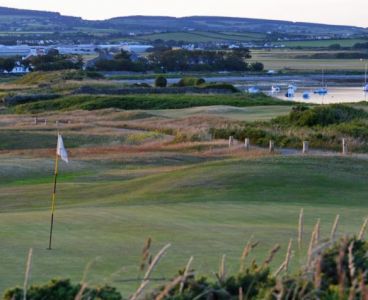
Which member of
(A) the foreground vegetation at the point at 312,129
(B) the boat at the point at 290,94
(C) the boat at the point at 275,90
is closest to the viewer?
(A) the foreground vegetation at the point at 312,129

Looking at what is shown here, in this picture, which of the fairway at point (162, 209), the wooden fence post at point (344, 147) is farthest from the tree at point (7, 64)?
the wooden fence post at point (344, 147)

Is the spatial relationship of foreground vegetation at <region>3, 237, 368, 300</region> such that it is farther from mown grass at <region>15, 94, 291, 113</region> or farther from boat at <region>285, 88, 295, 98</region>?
boat at <region>285, 88, 295, 98</region>

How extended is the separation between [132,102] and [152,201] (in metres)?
53.0

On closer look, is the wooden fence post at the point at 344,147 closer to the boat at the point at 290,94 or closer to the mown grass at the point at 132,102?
the mown grass at the point at 132,102

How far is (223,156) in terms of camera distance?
39250mm

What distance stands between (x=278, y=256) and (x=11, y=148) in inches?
1384

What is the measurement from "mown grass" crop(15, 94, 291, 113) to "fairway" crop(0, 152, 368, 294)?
36208mm

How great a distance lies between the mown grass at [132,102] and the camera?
7444 centimetres

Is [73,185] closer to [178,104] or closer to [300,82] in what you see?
[178,104]

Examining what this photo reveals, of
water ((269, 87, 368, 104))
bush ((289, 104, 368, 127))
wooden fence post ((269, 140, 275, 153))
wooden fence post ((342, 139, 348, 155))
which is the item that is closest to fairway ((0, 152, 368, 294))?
wooden fence post ((269, 140, 275, 153))

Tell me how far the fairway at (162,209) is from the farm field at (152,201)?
3 cm

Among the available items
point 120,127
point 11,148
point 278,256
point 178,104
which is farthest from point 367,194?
point 178,104

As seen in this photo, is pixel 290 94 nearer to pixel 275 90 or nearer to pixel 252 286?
pixel 275 90

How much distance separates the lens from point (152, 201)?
2303cm
